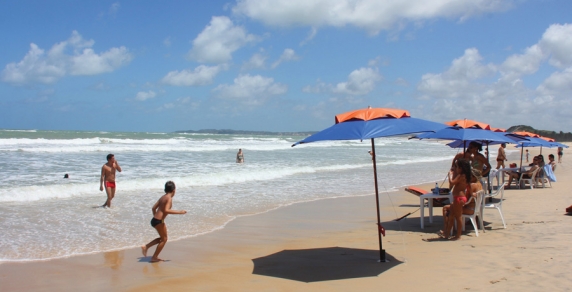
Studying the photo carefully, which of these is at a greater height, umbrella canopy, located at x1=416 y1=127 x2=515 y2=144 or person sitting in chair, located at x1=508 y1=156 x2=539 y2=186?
umbrella canopy, located at x1=416 y1=127 x2=515 y2=144

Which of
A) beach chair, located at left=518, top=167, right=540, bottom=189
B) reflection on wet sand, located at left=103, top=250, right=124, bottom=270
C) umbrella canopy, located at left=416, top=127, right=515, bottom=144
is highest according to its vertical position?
umbrella canopy, located at left=416, top=127, right=515, bottom=144

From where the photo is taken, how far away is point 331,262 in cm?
631

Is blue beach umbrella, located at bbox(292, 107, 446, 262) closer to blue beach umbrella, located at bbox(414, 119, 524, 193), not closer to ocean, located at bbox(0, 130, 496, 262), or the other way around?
blue beach umbrella, located at bbox(414, 119, 524, 193)

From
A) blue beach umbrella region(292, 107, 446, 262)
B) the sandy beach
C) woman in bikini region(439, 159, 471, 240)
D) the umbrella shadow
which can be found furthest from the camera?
woman in bikini region(439, 159, 471, 240)

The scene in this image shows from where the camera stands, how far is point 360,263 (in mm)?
6184

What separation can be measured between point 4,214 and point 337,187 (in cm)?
996

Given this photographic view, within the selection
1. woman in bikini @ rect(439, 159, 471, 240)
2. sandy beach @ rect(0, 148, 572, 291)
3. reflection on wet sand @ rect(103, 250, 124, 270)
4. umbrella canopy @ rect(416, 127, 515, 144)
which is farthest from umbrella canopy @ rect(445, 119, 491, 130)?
reflection on wet sand @ rect(103, 250, 124, 270)

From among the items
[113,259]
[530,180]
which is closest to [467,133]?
[113,259]

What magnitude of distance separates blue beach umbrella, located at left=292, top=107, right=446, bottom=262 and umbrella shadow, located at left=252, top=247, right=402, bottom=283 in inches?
14.0

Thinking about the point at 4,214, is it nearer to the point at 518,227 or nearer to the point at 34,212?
the point at 34,212

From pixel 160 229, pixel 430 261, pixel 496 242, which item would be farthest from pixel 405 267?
pixel 160 229

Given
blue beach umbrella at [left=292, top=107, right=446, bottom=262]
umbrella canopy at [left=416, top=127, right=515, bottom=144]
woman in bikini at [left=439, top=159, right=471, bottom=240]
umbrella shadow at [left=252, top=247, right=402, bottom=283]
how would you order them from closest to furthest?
1. blue beach umbrella at [left=292, top=107, right=446, bottom=262]
2. umbrella shadow at [left=252, top=247, right=402, bottom=283]
3. woman in bikini at [left=439, top=159, right=471, bottom=240]
4. umbrella canopy at [left=416, top=127, right=515, bottom=144]

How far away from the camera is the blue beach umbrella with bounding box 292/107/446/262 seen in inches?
211

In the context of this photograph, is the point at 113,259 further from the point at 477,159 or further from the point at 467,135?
the point at 477,159
